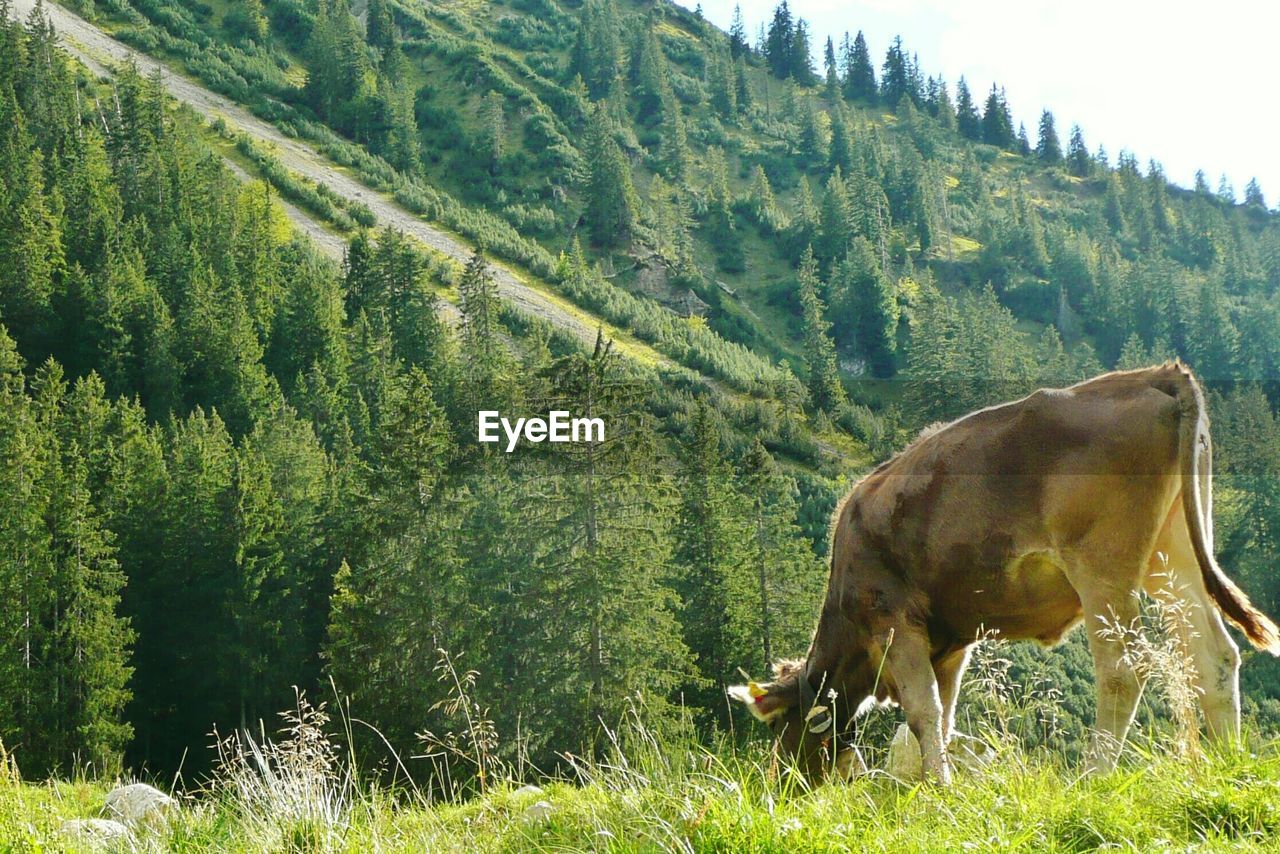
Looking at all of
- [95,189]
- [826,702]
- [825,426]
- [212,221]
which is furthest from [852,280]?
[826,702]

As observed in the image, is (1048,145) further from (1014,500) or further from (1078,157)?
(1014,500)

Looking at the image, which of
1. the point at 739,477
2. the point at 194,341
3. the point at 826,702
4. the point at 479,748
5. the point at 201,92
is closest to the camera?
the point at 479,748

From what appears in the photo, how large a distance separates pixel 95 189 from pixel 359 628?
56.2 metres

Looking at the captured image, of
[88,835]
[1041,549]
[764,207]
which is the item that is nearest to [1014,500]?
[1041,549]

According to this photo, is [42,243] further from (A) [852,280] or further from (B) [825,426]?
(A) [852,280]

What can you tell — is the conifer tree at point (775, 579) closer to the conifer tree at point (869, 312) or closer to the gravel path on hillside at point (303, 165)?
the gravel path on hillside at point (303, 165)

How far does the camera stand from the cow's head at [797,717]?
6727 mm

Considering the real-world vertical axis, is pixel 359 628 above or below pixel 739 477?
below

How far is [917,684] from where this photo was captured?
19.9ft

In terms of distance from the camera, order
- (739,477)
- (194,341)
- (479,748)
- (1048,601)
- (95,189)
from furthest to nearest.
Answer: (95,189) < (194,341) < (739,477) < (1048,601) < (479,748)

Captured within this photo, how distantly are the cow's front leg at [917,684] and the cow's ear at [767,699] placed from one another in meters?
0.88

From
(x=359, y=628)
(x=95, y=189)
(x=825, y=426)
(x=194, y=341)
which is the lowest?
(x=359, y=628)

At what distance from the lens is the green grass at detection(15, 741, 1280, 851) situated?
3.34 meters

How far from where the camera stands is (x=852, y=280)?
→ 124 m
